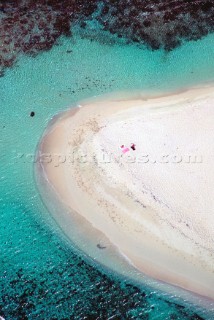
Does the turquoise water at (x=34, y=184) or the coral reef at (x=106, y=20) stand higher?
the coral reef at (x=106, y=20)

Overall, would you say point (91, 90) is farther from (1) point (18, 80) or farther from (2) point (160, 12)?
(2) point (160, 12)

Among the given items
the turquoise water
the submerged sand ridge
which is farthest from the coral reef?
the submerged sand ridge

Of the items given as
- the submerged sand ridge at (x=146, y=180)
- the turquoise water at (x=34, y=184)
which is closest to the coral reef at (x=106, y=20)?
the turquoise water at (x=34, y=184)

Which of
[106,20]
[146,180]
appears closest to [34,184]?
[146,180]

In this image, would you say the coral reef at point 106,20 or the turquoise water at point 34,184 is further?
the coral reef at point 106,20

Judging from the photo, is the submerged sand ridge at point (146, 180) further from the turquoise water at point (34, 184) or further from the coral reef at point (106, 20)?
the coral reef at point (106, 20)

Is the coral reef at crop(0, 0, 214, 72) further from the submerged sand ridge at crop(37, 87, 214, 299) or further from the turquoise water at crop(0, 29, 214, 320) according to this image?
the submerged sand ridge at crop(37, 87, 214, 299)
